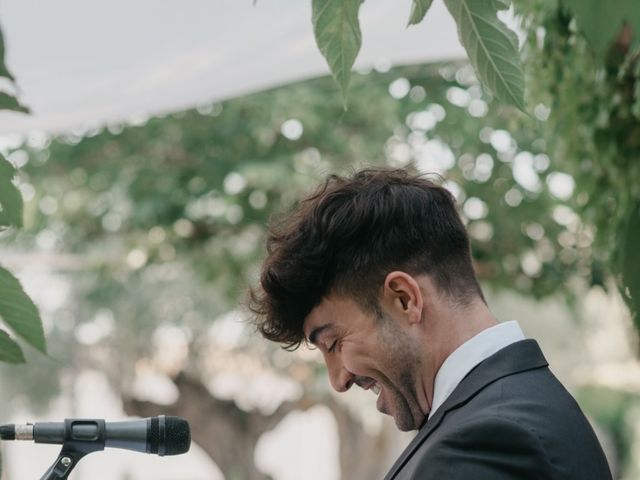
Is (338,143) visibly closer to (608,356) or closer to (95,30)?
(95,30)

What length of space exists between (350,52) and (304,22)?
284 centimetres

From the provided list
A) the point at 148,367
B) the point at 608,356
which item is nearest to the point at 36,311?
the point at 148,367

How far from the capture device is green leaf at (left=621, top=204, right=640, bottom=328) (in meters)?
0.42

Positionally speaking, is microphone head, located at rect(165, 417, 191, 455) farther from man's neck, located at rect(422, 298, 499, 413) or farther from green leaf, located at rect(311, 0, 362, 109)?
green leaf, located at rect(311, 0, 362, 109)

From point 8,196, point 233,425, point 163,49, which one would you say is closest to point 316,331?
point 8,196

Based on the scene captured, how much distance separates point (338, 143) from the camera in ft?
27.6

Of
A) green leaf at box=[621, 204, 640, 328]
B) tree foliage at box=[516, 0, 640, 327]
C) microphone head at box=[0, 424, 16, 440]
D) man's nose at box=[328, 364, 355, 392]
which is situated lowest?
tree foliage at box=[516, 0, 640, 327]

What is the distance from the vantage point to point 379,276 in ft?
5.43

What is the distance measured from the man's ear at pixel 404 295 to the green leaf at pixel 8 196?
1025 millimetres

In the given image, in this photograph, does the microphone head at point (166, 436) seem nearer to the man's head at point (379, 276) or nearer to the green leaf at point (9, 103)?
the man's head at point (379, 276)

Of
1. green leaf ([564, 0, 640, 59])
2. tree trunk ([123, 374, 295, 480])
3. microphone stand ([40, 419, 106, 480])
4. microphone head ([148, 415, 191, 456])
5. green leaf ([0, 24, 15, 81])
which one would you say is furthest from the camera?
tree trunk ([123, 374, 295, 480])

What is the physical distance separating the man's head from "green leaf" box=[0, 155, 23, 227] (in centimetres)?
103

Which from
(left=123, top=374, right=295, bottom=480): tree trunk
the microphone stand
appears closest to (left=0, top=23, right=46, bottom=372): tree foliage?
the microphone stand

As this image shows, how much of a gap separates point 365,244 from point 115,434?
1.54 feet
